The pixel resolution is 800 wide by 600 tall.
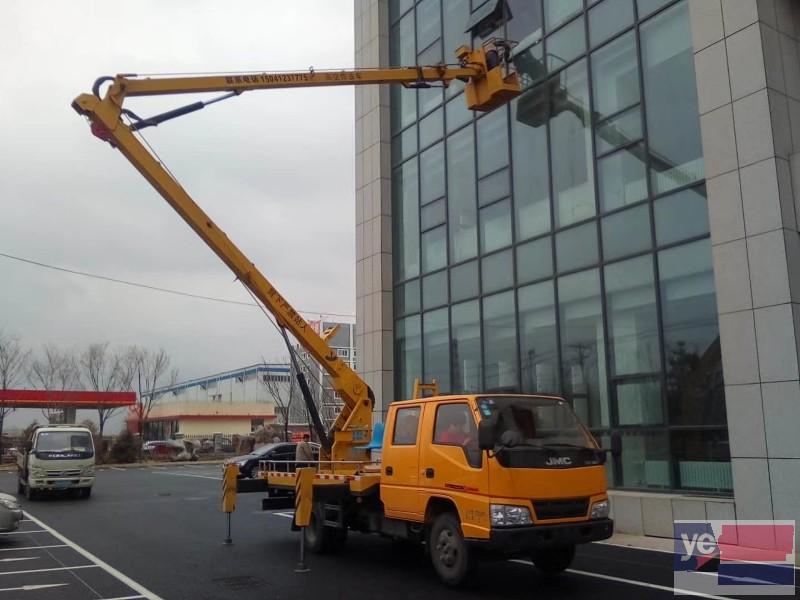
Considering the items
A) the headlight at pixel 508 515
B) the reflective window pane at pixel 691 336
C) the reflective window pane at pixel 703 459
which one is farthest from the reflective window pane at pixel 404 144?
the headlight at pixel 508 515

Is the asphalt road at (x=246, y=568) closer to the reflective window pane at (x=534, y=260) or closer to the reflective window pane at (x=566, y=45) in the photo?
the reflective window pane at (x=534, y=260)

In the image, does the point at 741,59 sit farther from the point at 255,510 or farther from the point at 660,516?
the point at 255,510

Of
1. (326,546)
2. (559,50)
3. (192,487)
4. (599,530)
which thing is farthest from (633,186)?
(192,487)

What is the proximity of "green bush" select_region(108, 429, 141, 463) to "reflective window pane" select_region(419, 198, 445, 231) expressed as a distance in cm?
3066

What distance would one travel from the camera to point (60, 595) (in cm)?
834

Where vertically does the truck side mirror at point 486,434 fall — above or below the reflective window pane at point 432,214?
below

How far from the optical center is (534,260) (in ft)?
51.5

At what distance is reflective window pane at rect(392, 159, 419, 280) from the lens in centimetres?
1994

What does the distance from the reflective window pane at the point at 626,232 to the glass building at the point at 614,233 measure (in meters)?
0.04

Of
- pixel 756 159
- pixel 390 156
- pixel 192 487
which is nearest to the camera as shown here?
pixel 756 159

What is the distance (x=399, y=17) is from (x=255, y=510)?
14628mm

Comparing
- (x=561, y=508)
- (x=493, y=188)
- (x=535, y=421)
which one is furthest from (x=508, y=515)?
(x=493, y=188)

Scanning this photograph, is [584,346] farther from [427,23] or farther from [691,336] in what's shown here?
[427,23]

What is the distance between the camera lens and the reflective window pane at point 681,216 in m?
12.2
